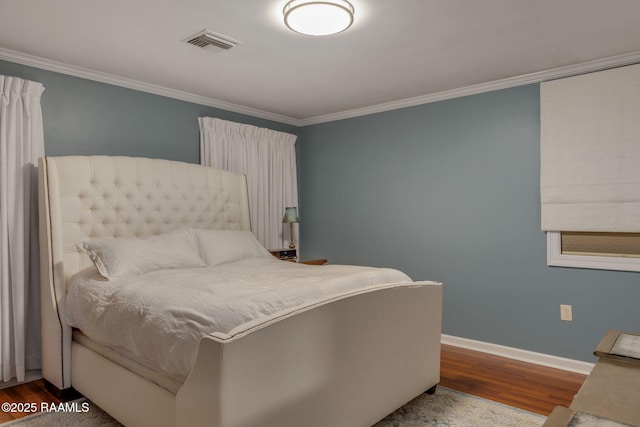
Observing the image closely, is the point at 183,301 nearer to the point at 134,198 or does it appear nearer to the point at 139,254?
the point at 139,254

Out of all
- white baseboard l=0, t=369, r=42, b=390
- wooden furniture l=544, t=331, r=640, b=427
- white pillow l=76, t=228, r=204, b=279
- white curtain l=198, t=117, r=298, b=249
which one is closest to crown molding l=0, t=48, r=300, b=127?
white curtain l=198, t=117, r=298, b=249

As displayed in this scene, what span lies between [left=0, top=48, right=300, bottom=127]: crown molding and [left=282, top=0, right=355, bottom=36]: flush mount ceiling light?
178cm

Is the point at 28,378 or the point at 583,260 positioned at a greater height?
the point at 583,260

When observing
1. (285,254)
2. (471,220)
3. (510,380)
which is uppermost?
(471,220)

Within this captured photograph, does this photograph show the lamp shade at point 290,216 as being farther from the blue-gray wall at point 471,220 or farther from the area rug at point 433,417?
the area rug at point 433,417

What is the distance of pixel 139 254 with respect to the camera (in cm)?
277

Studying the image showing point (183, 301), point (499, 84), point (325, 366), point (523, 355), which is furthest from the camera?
Result: point (499, 84)

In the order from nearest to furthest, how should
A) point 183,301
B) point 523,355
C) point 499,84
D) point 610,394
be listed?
point 610,394, point 183,301, point 523,355, point 499,84

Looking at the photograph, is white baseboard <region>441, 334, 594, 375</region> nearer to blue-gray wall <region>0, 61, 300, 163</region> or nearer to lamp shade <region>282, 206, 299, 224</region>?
lamp shade <region>282, 206, 299, 224</region>

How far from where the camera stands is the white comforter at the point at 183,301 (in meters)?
1.77

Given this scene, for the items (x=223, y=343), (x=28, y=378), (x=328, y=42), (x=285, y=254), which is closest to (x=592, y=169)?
(x=328, y=42)

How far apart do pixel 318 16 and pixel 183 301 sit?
1604 millimetres

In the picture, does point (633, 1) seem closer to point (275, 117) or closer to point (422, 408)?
point (422, 408)

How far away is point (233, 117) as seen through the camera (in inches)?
171
